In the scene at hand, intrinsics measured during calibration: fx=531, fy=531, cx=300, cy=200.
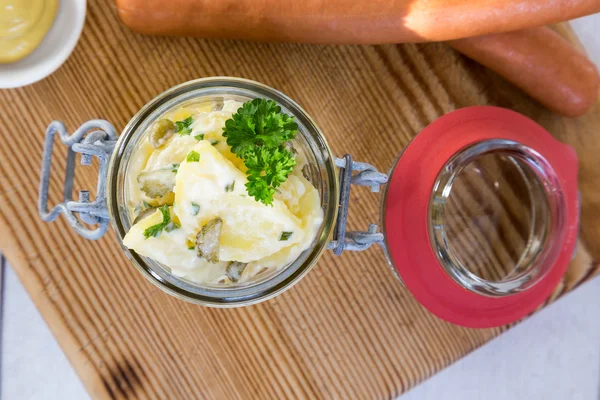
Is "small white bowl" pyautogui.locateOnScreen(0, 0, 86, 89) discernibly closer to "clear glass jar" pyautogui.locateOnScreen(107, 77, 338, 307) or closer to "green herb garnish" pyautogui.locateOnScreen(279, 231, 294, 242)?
"clear glass jar" pyautogui.locateOnScreen(107, 77, 338, 307)

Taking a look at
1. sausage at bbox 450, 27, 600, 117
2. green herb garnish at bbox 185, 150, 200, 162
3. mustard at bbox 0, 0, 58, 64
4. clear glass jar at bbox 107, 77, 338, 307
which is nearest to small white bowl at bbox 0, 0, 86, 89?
mustard at bbox 0, 0, 58, 64

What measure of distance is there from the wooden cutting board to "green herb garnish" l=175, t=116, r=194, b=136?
0.24 meters

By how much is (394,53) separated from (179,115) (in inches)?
14.0

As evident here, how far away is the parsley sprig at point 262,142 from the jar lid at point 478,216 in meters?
0.21

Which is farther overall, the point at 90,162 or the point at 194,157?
the point at 90,162

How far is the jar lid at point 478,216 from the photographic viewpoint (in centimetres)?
60

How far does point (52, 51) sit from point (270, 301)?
43cm

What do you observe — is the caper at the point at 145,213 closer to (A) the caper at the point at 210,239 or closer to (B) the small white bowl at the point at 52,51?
(A) the caper at the point at 210,239

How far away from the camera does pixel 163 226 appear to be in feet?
1.48

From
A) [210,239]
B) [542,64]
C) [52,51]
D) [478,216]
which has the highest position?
[52,51]

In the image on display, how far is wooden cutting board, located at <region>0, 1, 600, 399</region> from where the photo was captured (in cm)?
71

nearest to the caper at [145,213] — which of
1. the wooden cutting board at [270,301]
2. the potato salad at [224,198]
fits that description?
the potato salad at [224,198]

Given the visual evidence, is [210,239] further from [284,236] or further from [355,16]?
[355,16]

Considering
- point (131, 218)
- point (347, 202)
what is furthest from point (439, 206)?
point (131, 218)
